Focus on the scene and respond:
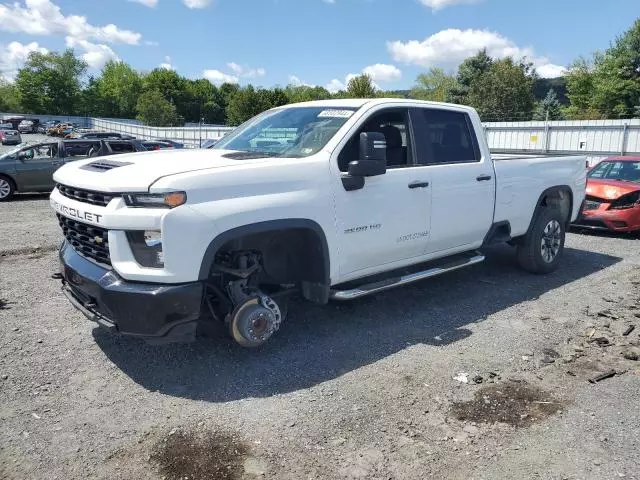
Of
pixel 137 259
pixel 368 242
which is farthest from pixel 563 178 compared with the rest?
pixel 137 259

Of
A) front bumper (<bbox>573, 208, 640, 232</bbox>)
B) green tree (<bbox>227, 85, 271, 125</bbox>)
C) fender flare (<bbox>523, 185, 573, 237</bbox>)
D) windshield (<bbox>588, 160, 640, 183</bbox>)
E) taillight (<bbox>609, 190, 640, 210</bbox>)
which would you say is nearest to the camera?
fender flare (<bbox>523, 185, 573, 237</bbox>)

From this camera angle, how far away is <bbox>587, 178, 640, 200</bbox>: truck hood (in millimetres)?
9180

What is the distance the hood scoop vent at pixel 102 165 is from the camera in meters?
3.93

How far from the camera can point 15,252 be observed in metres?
7.70

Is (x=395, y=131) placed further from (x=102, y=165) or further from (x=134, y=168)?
(x=102, y=165)

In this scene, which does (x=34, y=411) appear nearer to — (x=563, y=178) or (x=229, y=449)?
(x=229, y=449)

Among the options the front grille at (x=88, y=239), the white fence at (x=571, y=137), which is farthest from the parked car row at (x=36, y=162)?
the white fence at (x=571, y=137)

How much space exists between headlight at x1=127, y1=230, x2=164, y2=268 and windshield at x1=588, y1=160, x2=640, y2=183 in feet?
30.3

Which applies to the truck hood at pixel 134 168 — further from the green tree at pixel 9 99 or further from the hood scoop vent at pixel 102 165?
the green tree at pixel 9 99

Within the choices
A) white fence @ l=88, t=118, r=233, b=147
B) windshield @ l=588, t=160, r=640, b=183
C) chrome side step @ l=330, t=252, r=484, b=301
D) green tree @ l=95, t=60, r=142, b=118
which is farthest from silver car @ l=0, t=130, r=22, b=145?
green tree @ l=95, t=60, r=142, b=118

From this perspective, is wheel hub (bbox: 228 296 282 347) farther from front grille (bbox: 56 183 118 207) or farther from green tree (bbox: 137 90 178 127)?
green tree (bbox: 137 90 178 127)

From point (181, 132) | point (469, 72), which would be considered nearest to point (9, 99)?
point (181, 132)

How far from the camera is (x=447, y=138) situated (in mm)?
5520

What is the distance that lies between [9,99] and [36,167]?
103510mm
